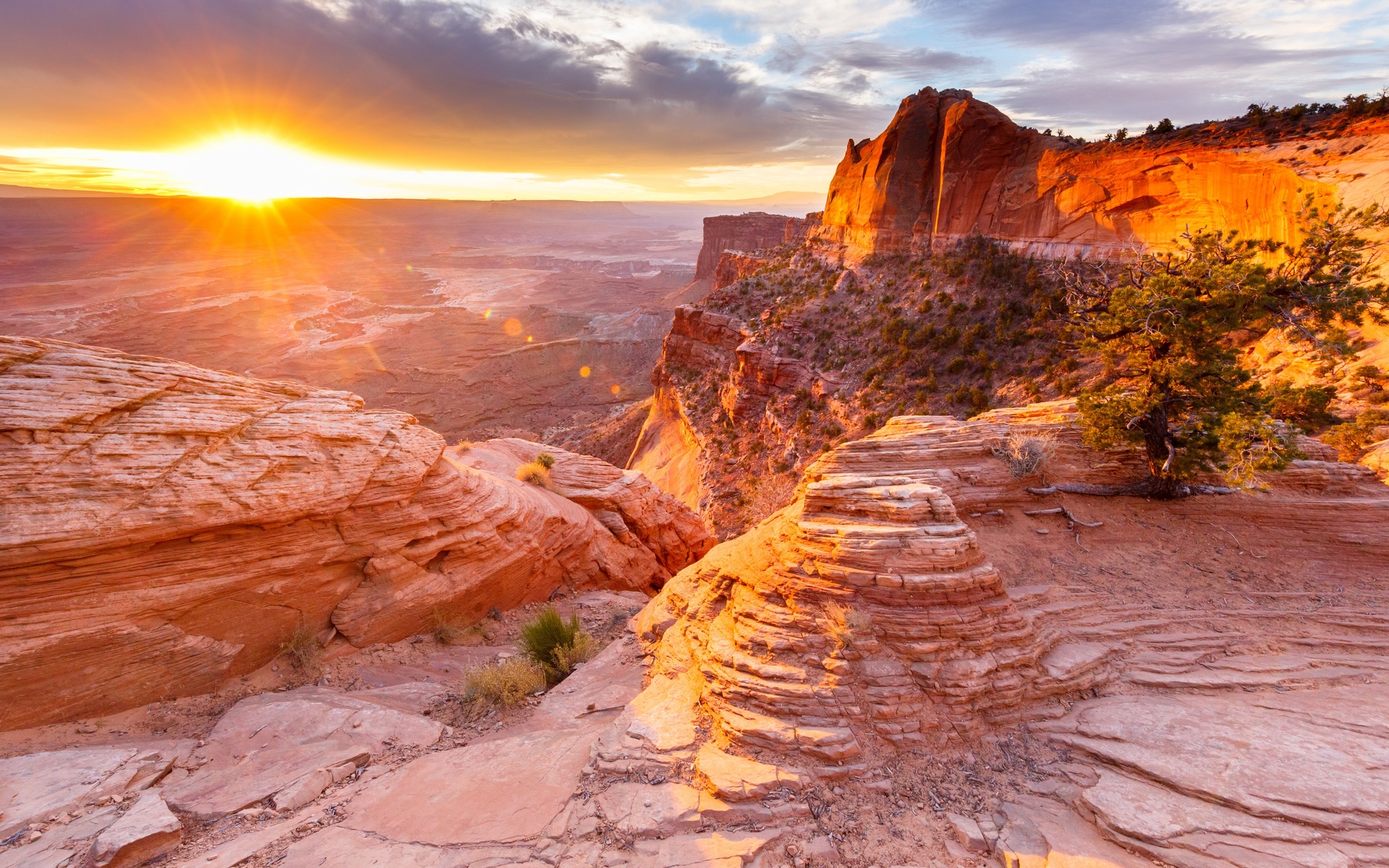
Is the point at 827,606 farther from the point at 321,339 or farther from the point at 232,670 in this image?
the point at 321,339

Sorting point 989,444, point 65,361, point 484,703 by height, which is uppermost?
point 65,361

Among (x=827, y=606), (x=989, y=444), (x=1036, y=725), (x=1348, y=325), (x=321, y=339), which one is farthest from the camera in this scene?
(x=321, y=339)

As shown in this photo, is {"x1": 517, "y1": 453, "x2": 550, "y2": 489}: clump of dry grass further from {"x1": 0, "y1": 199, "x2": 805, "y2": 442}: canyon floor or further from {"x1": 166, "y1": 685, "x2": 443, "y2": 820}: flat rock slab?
{"x1": 0, "y1": 199, "x2": 805, "y2": 442}: canyon floor

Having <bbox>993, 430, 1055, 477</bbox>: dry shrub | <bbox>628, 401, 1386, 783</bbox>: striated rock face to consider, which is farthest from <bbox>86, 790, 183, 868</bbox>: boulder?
<bbox>993, 430, 1055, 477</bbox>: dry shrub

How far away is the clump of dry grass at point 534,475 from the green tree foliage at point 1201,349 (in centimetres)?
1358

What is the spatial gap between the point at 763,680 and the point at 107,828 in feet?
22.2

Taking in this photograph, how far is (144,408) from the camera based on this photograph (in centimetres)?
848

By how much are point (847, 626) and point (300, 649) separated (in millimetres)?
9361

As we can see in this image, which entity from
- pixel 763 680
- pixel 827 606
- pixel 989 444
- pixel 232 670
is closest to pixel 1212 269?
pixel 989 444

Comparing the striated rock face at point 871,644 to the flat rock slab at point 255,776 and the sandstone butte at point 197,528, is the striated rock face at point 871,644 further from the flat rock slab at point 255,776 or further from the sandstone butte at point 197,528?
the sandstone butte at point 197,528

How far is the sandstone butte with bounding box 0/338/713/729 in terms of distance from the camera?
7504 mm

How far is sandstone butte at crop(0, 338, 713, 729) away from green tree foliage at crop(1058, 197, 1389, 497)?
42.1 feet

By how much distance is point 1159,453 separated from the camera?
9.96 meters

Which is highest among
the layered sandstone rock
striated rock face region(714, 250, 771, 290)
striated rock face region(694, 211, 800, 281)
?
striated rock face region(694, 211, 800, 281)
